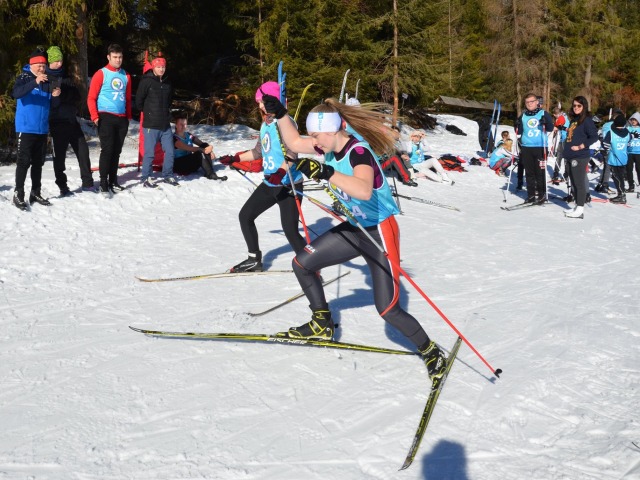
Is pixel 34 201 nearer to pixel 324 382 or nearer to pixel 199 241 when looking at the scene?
pixel 199 241

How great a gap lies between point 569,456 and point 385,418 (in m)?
0.96

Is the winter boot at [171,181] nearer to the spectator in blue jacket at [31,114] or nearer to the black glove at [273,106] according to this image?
the spectator in blue jacket at [31,114]

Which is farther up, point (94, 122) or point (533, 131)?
point (94, 122)

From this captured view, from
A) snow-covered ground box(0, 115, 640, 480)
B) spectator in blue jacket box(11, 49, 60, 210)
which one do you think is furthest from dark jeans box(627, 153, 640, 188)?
spectator in blue jacket box(11, 49, 60, 210)

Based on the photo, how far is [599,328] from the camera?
4891 mm

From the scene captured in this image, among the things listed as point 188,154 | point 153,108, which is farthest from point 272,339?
point 188,154

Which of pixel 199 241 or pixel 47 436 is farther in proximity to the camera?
pixel 199 241

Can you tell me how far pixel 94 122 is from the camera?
27.3 ft

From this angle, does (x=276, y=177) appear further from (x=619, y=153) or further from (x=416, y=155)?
(x=619, y=153)

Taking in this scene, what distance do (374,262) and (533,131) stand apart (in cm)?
776

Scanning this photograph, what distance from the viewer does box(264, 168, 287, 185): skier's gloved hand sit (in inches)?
221

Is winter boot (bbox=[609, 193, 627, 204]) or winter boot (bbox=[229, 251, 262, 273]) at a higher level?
winter boot (bbox=[229, 251, 262, 273])

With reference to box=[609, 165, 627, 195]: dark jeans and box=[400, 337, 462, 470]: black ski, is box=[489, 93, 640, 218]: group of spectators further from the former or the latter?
box=[400, 337, 462, 470]: black ski

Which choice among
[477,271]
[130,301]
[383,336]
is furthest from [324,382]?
[477,271]
